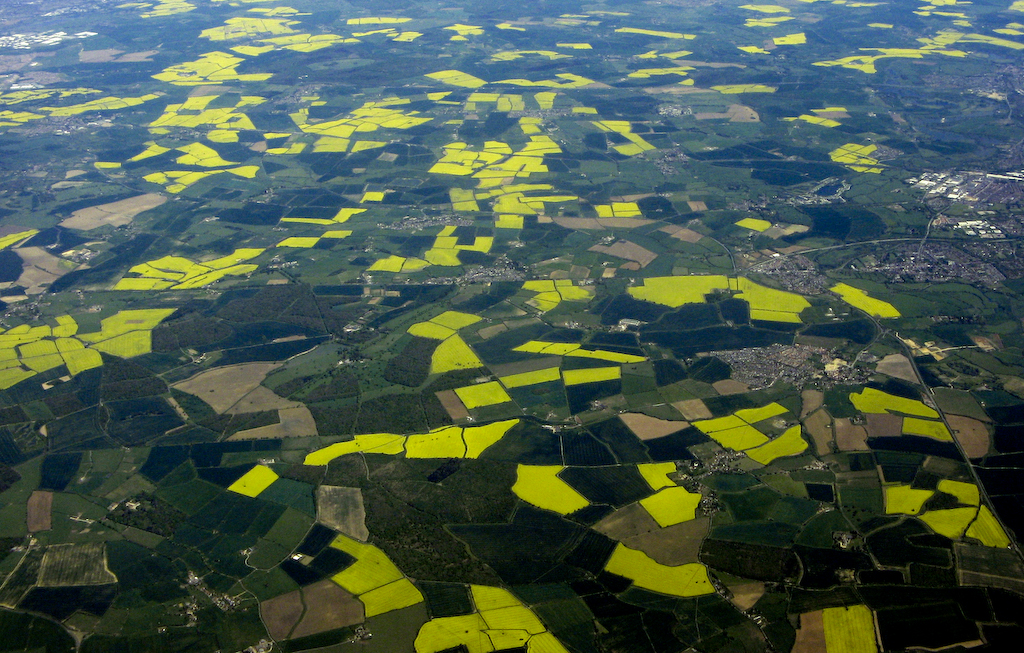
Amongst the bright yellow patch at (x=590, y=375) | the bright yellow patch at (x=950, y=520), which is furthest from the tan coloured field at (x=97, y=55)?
the bright yellow patch at (x=950, y=520)

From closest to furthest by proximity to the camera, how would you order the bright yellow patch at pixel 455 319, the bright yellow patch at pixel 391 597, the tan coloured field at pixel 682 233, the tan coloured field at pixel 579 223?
the bright yellow patch at pixel 391 597, the bright yellow patch at pixel 455 319, the tan coloured field at pixel 682 233, the tan coloured field at pixel 579 223

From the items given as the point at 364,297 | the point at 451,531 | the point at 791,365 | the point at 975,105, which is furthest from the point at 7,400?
the point at 975,105

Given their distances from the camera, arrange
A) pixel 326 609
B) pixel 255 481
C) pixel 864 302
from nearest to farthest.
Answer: pixel 326 609 < pixel 255 481 < pixel 864 302

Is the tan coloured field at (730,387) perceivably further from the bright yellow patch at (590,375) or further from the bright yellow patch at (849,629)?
the bright yellow patch at (849,629)

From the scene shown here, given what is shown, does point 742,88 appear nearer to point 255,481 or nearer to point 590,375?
point 590,375

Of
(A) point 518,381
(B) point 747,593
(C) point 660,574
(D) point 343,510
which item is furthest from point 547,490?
(B) point 747,593

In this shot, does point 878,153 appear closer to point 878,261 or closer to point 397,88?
point 878,261

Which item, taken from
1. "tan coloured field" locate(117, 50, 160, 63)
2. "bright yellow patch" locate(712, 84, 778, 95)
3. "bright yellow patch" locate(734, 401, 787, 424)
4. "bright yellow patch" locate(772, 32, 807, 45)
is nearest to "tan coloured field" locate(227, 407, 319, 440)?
"bright yellow patch" locate(734, 401, 787, 424)
